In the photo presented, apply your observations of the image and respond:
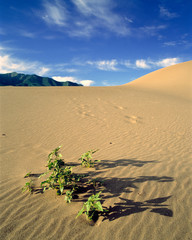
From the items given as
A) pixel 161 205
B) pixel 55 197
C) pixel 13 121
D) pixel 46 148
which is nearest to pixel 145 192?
pixel 161 205

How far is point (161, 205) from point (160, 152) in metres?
2.66

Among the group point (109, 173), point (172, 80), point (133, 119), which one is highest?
point (172, 80)

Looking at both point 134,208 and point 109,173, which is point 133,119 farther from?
point 134,208

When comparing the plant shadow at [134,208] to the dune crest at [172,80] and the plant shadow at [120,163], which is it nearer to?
the plant shadow at [120,163]

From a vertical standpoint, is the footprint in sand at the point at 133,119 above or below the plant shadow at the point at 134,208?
above

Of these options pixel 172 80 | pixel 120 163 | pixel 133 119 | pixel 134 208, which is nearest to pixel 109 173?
pixel 120 163

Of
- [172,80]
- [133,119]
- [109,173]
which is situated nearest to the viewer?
[109,173]

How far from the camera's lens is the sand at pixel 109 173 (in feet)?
6.72

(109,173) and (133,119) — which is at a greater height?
(133,119)

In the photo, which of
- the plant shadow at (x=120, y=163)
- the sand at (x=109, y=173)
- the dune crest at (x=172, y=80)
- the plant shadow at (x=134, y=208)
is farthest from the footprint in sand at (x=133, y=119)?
the dune crest at (x=172, y=80)

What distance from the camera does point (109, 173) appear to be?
3.43 m

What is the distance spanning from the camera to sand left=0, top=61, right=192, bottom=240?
80.6 inches

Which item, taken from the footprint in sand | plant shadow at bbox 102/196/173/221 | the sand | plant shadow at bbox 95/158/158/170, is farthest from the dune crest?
plant shadow at bbox 102/196/173/221

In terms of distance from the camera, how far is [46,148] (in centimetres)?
510
